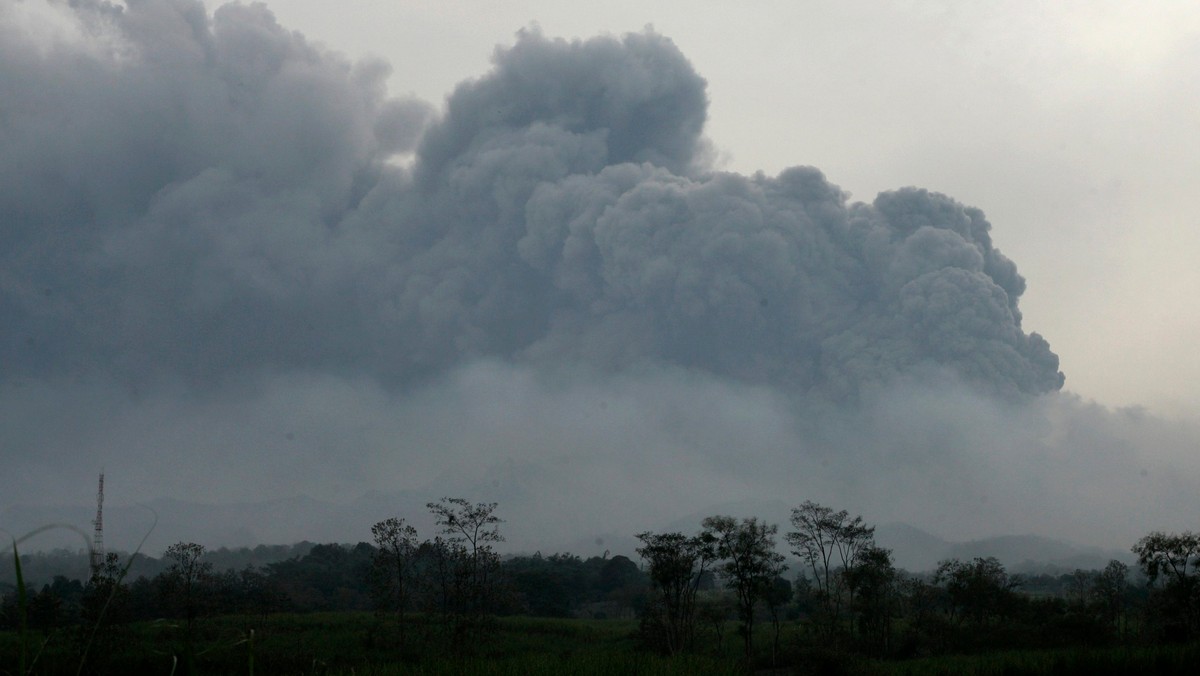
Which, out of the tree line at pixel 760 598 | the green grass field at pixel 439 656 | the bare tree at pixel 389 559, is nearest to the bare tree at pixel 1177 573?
the tree line at pixel 760 598

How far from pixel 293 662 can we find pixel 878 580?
110 ft

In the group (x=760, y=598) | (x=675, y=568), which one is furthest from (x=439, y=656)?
(x=760, y=598)

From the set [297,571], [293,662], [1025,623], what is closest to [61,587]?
[297,571]

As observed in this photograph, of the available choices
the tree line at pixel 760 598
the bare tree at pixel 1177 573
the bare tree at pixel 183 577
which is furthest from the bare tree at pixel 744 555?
the bare tree at pixel 183 577

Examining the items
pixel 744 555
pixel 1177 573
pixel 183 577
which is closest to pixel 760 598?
pixel 744 555

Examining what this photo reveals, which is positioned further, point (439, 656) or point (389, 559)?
point (389, 559)

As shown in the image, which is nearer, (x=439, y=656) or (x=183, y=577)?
(x=439, y=656)

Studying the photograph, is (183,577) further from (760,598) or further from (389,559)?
(760,598)

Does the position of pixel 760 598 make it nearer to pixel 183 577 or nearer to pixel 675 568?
pixel 675 568

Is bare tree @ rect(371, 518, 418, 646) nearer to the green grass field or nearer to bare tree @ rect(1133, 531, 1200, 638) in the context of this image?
the green grass field

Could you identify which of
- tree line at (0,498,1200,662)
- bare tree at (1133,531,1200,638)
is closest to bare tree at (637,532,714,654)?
tree line at (0,498,1200,662)

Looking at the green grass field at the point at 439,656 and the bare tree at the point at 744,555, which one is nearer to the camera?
the green grass field at the point at 439,656

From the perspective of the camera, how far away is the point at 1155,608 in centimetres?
4772

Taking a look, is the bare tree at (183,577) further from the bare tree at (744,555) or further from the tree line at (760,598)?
the bare tree at (744,555)
